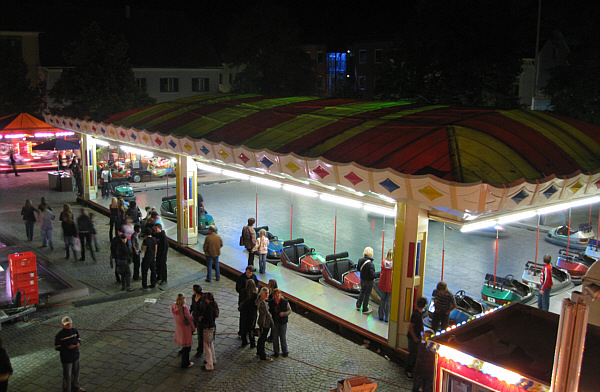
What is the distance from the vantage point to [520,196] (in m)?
8.46

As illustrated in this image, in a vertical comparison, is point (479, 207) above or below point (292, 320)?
above

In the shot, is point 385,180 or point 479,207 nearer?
point 479,207

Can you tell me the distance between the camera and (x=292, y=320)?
38.7ft

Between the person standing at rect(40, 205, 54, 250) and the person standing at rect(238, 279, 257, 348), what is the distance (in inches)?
354

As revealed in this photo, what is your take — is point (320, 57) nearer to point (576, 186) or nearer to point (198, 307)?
point (576, 186)

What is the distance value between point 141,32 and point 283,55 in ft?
47.8

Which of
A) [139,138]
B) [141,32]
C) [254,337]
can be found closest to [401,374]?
[254,337]

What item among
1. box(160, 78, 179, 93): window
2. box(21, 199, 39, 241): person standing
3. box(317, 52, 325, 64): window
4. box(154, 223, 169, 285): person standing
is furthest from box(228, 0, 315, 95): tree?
box(154, 223, 169, 285): person standing

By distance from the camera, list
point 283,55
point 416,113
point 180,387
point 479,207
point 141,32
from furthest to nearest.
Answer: point 141,32 → point 283,55 → point 416,113 → point 180,387 → point 479,207

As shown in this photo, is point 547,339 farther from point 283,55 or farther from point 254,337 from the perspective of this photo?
point 283,55

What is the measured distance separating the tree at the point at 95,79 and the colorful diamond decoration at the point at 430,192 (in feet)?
97.2

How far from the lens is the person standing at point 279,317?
9.70m

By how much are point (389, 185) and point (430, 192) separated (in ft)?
2.73

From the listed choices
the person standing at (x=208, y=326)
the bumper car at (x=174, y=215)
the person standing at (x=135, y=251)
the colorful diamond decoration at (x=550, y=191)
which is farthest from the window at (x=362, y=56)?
the person standing at (x=208, y=326)
